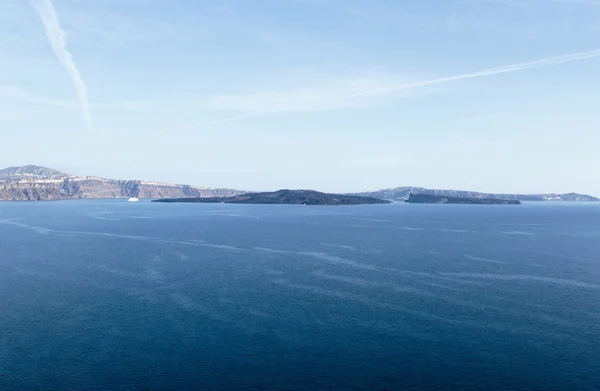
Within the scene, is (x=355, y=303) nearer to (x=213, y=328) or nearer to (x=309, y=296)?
(x=309, y=296)

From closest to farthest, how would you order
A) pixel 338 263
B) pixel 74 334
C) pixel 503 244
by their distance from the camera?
pixel 74 334 → pixel 338 263 → pixel 503 244

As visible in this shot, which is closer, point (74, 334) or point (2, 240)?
point (74, 334)

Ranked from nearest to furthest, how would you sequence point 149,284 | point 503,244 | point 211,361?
1. point 211,361
2. point 149,284
3. point 503,244

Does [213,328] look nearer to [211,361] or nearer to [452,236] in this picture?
[211,361]

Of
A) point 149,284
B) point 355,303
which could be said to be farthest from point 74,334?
point 355,303

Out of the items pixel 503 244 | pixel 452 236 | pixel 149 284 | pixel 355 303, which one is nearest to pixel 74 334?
pixel 149 284

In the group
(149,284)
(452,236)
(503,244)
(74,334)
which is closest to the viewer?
(74,334)
